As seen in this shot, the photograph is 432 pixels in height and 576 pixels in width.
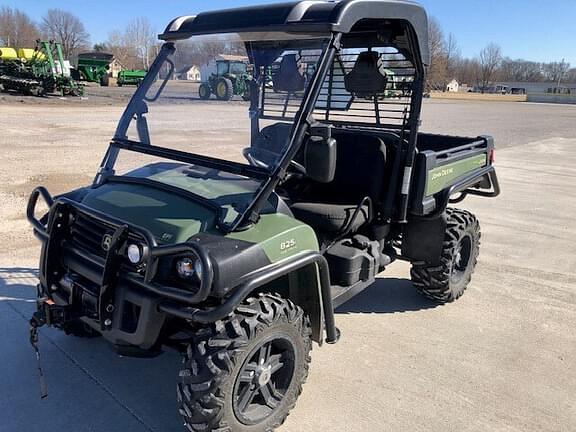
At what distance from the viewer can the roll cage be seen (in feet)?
9.21


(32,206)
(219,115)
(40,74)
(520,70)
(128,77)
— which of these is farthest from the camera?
(520,70)

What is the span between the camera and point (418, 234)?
13.7 ft

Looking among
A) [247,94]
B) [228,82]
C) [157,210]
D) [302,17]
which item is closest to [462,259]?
[247,94]

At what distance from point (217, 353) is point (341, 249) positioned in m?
1.38

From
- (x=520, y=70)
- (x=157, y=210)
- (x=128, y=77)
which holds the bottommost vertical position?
(x=157, y=210)

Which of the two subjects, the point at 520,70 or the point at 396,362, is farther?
the point at 520,70

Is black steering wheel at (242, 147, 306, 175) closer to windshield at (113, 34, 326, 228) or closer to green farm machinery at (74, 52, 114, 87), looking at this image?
windshield at (113, 34, 326, 228)

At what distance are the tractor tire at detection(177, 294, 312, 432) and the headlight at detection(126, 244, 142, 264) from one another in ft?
1.49

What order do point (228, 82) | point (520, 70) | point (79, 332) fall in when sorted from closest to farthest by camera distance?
point (79, 332)
point (228, 82)
point (520, 70)

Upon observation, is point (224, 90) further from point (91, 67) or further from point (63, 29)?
point (63, 29)

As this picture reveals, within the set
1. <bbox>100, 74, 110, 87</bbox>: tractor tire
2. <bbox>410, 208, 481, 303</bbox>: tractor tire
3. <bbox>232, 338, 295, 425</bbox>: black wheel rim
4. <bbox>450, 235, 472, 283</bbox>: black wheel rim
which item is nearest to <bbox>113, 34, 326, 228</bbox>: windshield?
<bbox>232, 338, 295, 425</bbox>: black wheel rim

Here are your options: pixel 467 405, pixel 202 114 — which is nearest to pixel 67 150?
pixel 202 114

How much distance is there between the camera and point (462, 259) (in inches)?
188

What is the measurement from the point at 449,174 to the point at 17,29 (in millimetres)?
91157
